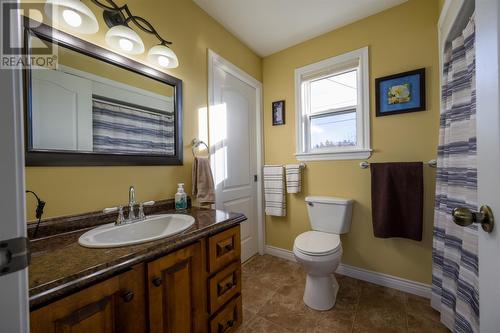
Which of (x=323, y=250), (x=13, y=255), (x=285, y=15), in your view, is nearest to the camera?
(x=13, y=255)

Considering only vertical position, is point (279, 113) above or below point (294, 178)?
above

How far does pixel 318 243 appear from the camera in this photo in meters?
1.59

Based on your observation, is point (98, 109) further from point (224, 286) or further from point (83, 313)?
point (224, 286)

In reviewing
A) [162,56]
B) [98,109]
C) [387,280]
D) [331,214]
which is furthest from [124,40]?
[387,280]

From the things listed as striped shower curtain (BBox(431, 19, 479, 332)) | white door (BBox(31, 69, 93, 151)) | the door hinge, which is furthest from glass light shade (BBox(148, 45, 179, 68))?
striped shower curtain (BBox(431, 19, 479, 332))

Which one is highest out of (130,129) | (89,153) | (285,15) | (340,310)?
(285,15)

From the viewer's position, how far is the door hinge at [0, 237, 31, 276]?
32 centimetres

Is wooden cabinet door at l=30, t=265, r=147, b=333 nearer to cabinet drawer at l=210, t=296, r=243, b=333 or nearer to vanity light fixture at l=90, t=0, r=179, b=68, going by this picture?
cabinet drawer at l=210, t=296, r=243, b=333

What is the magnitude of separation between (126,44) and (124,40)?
2cm

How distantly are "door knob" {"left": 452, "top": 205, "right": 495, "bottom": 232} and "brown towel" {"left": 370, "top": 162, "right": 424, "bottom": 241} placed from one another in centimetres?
123

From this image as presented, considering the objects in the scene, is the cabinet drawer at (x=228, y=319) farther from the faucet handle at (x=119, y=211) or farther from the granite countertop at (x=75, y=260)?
the faucet handle at (x=119, y=211)

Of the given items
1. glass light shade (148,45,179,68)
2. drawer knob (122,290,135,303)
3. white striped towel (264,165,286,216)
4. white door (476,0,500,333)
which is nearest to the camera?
white door (476,0,500,333)

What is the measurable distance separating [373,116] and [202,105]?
152cm

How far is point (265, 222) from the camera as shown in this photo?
249 cm
